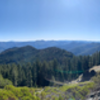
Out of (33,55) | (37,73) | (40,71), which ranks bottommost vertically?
(33,55)

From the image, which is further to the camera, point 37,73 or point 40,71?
point 40,71

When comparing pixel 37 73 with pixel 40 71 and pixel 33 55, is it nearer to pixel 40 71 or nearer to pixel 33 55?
pixel 40 71

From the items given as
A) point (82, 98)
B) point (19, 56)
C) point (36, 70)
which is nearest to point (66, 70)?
point (36, 70)

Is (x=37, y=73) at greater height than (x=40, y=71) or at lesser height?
lesser

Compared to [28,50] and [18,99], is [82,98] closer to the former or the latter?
[18,99]

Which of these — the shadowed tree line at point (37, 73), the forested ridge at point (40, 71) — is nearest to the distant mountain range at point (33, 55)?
the forested ridge at point (40, 71)

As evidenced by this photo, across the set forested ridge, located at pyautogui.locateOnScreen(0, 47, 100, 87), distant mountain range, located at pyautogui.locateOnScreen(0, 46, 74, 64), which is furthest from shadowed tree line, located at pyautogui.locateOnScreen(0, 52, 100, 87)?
distant mountain range, located at pyautogui.locateOnScreen(0, 46, 74, 64)

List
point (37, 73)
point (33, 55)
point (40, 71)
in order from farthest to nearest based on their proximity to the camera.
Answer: point (33, 55), point (40, 71), point (37, 73)

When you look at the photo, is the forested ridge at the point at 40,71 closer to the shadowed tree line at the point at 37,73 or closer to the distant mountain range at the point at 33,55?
the shadowed tree line at the point at 37,73

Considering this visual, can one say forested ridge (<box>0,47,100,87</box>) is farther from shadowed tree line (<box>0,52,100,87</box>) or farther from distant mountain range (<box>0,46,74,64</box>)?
distant mountain range (<box>0,46,74,64</box>)

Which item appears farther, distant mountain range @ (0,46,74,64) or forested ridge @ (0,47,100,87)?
distant mountain range @ (0,46,74,64)

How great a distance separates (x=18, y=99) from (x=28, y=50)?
183021 mm

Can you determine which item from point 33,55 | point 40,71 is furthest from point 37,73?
point 33,55

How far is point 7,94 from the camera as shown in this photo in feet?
48.8
